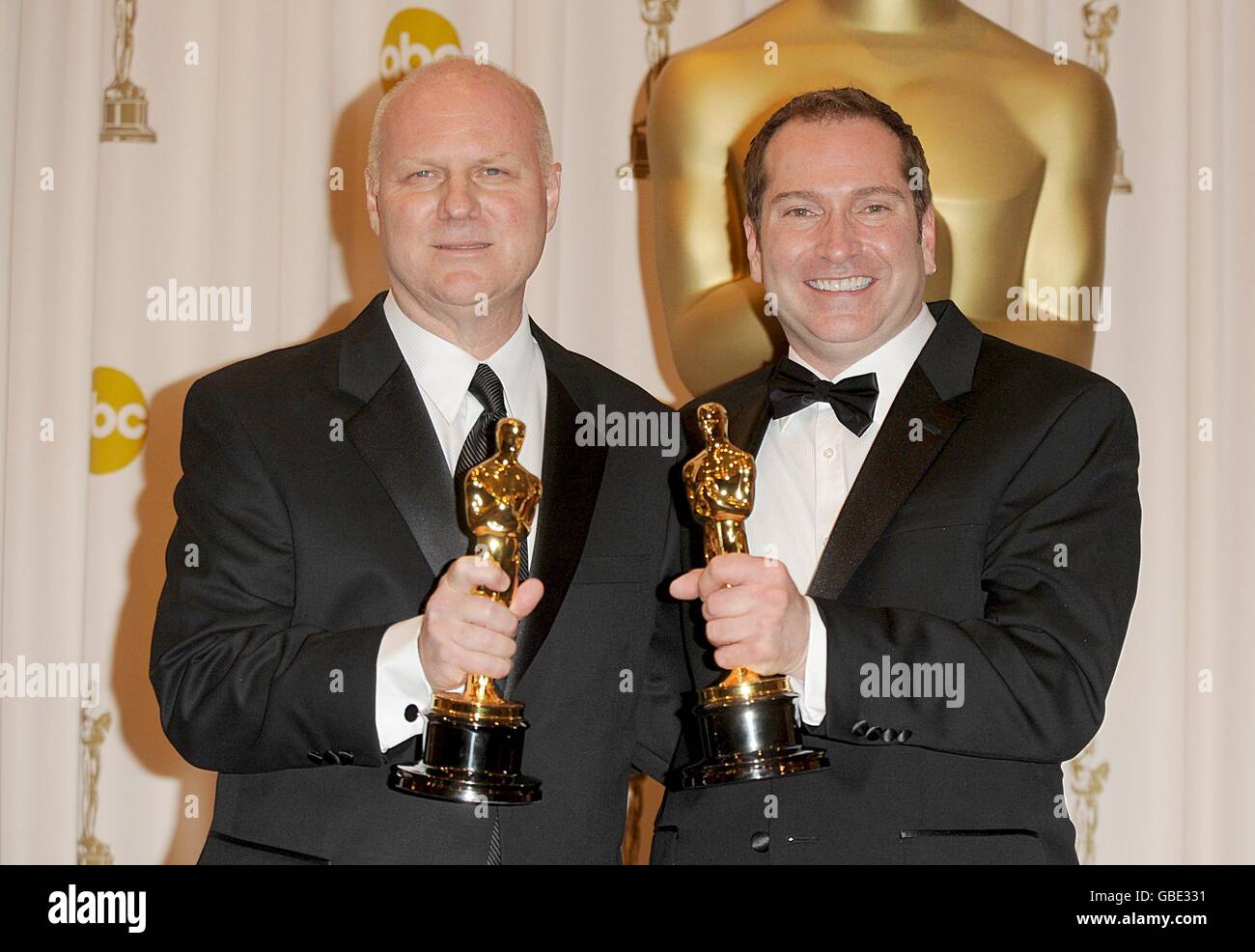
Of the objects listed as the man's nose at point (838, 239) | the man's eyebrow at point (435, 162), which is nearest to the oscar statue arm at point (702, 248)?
Answer: the man's nose at point (838, 239)

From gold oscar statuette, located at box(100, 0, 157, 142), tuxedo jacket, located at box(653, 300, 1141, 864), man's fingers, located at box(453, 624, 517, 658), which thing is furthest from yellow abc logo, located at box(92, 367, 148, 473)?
man's fingers, located at box(453, 624, 517, 658)

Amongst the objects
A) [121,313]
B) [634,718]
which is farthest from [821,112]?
[121,313]

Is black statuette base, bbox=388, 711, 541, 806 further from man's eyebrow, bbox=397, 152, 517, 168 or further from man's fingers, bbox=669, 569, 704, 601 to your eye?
man's eyebrow, bbox=397, 152, 517, 168

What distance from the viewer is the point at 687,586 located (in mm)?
1613

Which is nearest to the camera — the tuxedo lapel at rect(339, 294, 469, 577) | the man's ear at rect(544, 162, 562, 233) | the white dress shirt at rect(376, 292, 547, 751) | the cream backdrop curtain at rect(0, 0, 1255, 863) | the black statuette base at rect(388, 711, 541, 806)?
A: the black statuette base at rect(388, 711, 541, 806)

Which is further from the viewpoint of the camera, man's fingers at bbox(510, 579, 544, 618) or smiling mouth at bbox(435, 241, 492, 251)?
smiling mouth at bbox(435, 241, 492, 251)

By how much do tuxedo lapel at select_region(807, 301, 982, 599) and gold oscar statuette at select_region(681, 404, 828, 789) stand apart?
0.21 m

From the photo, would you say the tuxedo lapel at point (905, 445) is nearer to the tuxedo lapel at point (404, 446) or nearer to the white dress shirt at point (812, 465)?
the white dress shirt at point (812, 465)

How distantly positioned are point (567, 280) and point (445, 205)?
108 centimetres

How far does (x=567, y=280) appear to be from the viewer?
113 inches

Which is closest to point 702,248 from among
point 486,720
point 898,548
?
point 898,548

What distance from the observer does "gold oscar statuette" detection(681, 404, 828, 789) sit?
151 centimetres

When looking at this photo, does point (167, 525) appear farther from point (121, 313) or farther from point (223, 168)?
point (223, 168)

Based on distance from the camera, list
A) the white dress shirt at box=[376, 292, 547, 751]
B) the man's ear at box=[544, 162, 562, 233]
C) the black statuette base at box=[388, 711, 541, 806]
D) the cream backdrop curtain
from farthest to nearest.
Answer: the cream backdrop curtain → the man's ear at box=[544, 162, 562, 233] → the white dress shirt at box=[376, 292, 547, 751] → the black statuette base at box=[388, 711, 541, 806]
